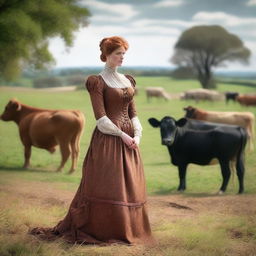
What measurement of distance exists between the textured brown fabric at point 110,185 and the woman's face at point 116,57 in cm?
17

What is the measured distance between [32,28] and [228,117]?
3851mm

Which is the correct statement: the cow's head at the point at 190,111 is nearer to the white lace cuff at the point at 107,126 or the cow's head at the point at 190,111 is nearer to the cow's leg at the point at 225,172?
the cow's leg at the point at 225,172

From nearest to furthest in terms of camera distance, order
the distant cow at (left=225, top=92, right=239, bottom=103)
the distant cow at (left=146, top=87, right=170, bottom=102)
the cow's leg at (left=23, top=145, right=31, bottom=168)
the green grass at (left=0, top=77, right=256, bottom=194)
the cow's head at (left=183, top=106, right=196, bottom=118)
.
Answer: the green grass at (left=0, top=77, right=256, bottom=194) → the cow's leg at (left=23, top=145, right=31, bottom=168) → the cow's head at (left=183, top=106, right=196, bottom=118) → the distant cow at (left=225, top=92, right=239, bottom=103) → the distant cow at (left=146, top=87, right=170, bottom=102)

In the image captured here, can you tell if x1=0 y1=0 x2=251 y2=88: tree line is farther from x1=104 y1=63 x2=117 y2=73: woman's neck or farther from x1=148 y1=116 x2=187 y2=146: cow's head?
x1=104 y1=63 x2=117 y2=73: woman's neck

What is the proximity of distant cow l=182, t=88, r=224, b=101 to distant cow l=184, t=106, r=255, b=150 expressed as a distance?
1.66 metres

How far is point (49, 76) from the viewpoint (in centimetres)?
1069

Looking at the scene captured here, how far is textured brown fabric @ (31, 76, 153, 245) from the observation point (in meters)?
4.40

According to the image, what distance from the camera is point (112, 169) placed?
14.5 ft

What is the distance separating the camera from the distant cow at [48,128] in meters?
8.12

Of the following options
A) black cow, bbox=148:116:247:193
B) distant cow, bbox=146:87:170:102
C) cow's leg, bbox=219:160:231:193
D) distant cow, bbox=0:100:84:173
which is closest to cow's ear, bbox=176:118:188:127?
black cow, bbox=148:116:247:193

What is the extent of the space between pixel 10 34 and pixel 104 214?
5131mm

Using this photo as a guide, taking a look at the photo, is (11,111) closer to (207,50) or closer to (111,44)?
(111,44)

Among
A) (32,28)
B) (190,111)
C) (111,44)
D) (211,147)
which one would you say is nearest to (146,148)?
(190,111)

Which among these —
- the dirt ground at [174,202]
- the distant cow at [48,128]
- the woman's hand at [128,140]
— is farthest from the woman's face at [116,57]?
the distant cow at [48,128]
